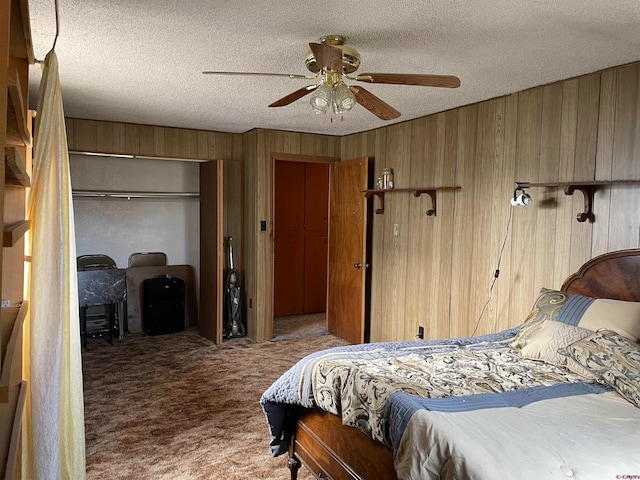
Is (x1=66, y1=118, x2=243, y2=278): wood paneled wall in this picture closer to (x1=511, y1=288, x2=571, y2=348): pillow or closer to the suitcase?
the suitcase

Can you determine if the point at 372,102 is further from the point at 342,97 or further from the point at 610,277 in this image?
the point at 610,277

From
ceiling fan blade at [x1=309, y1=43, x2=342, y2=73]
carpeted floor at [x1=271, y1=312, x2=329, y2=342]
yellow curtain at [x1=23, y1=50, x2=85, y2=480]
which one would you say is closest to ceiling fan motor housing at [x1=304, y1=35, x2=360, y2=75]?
ceiling fan blade at [x1=309, y1=43, x2=342, y2=73]

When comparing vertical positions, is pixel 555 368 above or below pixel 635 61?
below

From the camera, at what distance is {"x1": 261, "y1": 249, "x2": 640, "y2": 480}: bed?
5.28ft

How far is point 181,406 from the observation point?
3592 mm

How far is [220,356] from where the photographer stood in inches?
190

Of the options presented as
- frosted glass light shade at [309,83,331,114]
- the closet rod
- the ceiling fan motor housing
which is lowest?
the closet rod

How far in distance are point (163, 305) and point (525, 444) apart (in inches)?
187

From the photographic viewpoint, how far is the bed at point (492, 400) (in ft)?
5.28

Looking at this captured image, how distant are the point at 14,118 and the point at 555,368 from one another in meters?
2.50

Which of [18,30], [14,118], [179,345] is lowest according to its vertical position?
[179,345]

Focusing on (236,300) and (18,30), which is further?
(236,300)

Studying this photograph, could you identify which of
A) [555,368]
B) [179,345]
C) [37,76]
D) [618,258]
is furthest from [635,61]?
[179,345]

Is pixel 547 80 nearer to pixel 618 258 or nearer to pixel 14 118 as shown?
pixel 618 258
